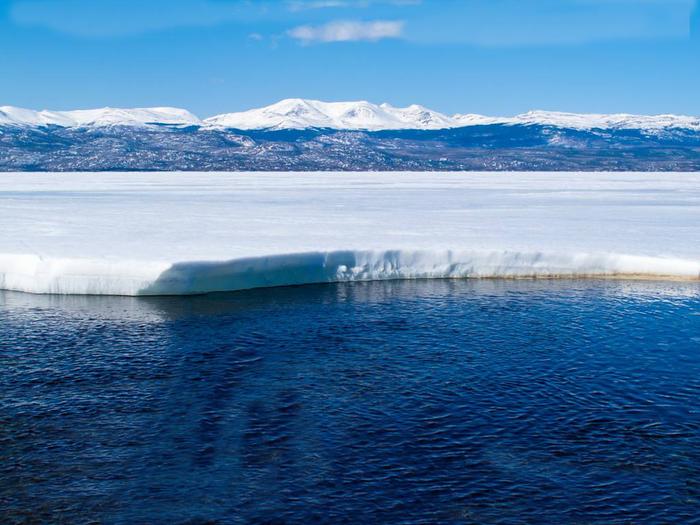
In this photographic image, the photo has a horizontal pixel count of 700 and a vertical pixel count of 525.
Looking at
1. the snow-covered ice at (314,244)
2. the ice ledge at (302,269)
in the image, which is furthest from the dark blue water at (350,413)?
the snow-covered ice at (314,244)

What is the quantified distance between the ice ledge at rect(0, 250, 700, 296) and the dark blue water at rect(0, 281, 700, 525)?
1.35m

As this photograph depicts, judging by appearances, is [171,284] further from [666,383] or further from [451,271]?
[666,383]

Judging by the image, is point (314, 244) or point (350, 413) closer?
point (350, 413)

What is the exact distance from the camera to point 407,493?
12281 millimetres

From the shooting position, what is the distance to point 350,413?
15.7m

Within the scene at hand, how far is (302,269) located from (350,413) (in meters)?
13.9

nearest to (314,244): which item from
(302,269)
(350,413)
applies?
(302,269)

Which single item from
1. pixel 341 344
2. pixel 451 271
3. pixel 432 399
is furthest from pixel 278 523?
pixel 451 271

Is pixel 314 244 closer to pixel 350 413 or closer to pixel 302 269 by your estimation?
pixel 302 269

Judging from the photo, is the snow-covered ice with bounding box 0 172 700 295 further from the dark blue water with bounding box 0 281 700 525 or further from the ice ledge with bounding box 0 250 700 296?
the dark blue water with bounding box 0 281 700 525

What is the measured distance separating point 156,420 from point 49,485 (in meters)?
3.04

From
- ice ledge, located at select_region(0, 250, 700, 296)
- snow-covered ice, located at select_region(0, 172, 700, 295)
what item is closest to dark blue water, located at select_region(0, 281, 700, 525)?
ice ledge, located at select_region(0, 250, 700, 296)

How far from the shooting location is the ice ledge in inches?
1048

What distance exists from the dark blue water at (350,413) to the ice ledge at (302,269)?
4.44 feet
